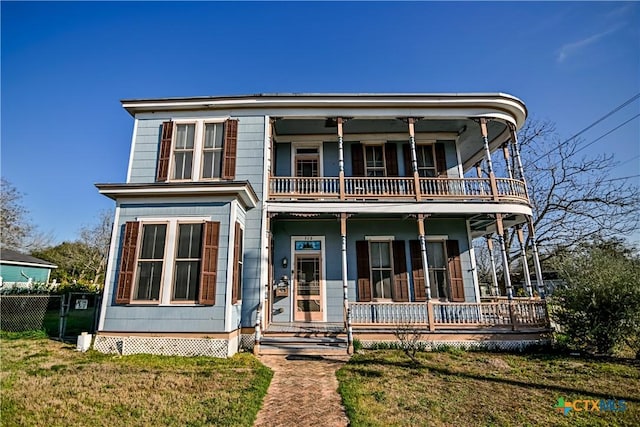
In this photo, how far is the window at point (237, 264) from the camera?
25.1ft

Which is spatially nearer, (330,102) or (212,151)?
(212,151)

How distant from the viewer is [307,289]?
975 cm

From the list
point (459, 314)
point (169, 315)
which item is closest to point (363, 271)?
point (459, 314)

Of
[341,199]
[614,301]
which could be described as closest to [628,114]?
[614,301]

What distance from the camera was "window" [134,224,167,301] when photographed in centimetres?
721

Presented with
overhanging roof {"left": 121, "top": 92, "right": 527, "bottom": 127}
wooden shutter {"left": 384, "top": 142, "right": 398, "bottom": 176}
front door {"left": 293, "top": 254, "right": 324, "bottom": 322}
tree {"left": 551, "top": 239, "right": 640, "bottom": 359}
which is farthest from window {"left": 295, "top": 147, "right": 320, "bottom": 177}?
tree {"left": 551, "top": 239, "right": 640, "bottom": 359}

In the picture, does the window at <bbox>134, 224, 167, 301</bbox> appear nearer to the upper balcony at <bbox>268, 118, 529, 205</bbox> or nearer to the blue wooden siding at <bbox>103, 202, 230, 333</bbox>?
the blue wooden siding at <bbox>103, 202, 230, 333</bbox>

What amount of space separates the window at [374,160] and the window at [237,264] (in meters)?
5.13

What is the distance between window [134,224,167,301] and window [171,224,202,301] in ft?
1.37

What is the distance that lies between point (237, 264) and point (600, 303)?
929 cm

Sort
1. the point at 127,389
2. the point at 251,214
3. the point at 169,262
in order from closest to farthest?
the point at 127,389, the point at 169,262, the point at 251,214

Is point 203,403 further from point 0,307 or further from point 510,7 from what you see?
point 510,7

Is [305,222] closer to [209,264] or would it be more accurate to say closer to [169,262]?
[209,264]

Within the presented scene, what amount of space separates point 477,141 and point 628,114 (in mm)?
6435
